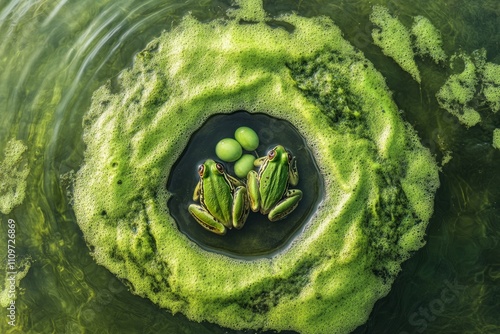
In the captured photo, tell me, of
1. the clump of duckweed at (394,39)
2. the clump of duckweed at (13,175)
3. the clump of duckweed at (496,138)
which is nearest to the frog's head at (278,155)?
the clump of duckweed at (394,39)

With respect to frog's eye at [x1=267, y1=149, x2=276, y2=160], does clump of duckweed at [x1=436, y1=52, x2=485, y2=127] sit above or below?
below

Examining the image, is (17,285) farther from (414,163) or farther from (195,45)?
(414,163)

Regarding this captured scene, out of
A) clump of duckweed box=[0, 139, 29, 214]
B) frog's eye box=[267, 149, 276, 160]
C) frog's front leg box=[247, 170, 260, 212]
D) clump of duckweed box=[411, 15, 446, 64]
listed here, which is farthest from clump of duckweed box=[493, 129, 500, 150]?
clump of duckweed box=[0, 139, 29, 214]

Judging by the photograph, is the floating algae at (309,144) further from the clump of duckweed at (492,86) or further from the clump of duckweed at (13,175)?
the clump of duckweed at (492,86)

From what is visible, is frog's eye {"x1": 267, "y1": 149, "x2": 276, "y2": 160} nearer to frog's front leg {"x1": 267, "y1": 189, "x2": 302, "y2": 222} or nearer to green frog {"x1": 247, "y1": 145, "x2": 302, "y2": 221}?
green frog {"x1": 247, "y1": 145, "x2": 302, "y2": 221}

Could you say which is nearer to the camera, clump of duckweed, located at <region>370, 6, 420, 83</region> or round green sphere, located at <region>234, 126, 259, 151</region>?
round green sphere, located at <region>234, 126, 259, 151</region>

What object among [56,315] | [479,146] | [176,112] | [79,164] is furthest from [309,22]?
[56,315]
